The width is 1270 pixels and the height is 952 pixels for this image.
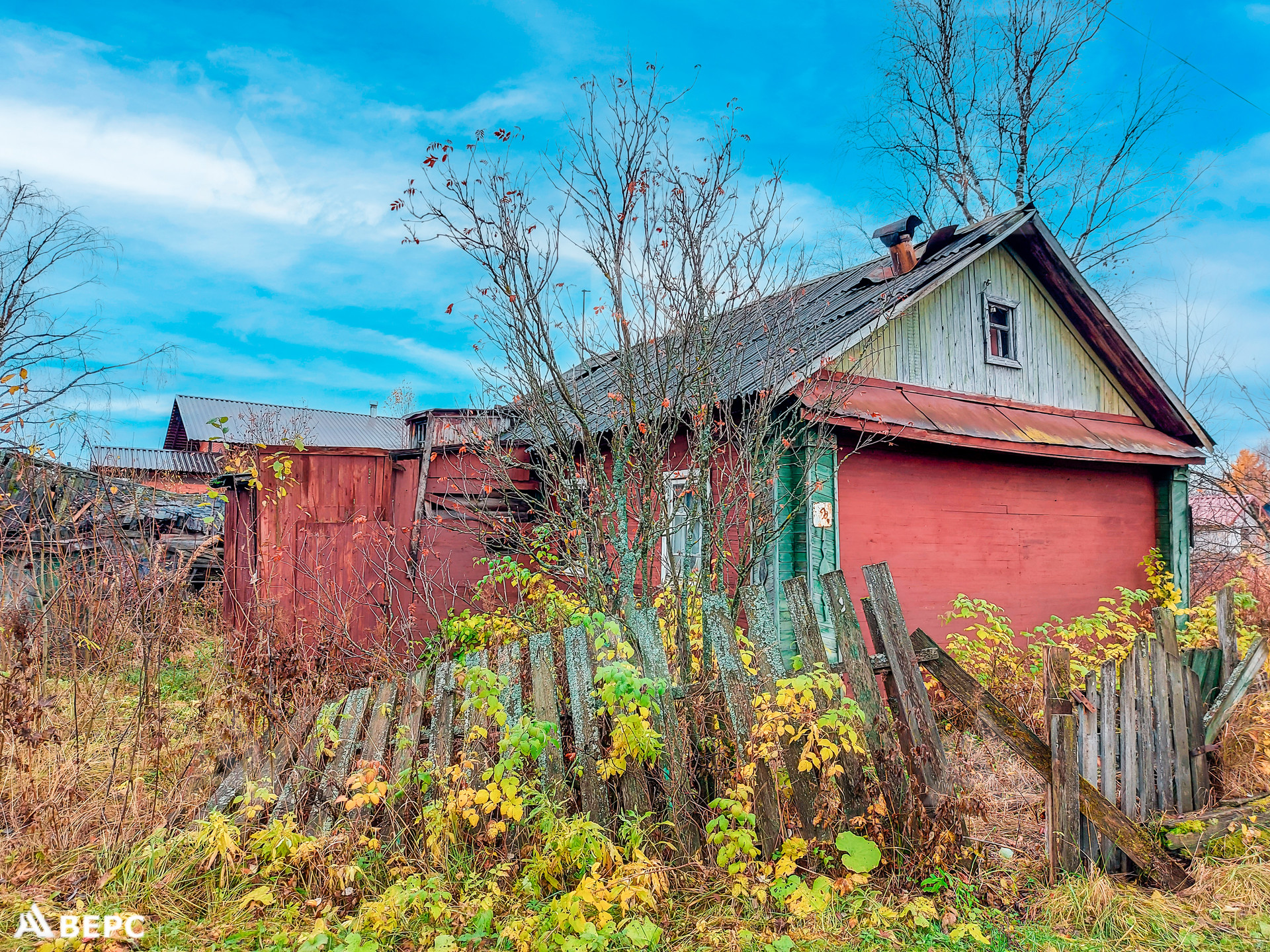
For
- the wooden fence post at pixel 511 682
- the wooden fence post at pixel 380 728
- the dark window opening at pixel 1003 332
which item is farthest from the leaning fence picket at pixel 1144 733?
the dark window opening at pixel 1003 332

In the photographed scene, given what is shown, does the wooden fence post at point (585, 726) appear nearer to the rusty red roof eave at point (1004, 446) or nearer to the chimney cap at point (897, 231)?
the rusty red roof eave at point (1004, 446)

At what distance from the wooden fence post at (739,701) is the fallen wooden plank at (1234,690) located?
2750 mm

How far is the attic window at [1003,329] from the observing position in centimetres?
980

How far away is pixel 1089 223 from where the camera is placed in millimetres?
17656

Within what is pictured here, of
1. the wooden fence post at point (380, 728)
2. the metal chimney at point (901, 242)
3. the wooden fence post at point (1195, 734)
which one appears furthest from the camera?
the metal chimney at point (901, 242)

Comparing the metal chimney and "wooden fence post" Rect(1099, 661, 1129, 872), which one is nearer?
"wooden fence post" Rect(1099, 661, 1129, 872)

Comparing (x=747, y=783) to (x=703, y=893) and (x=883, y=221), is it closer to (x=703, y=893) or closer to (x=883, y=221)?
(x=703, y=893)

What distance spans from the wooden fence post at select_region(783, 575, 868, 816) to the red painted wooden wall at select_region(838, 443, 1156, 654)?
3.86m

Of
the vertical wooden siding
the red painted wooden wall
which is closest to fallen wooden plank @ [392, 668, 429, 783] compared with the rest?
the red painted wooden wall

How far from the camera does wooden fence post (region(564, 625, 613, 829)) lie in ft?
10.9

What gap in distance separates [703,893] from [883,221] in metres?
19.4

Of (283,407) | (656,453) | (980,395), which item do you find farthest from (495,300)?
(283,407)

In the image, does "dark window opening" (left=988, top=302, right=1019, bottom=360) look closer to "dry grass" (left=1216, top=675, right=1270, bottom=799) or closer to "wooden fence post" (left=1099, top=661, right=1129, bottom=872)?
"dry grass" (left=1216, top=675, right=1270, bottom=799)

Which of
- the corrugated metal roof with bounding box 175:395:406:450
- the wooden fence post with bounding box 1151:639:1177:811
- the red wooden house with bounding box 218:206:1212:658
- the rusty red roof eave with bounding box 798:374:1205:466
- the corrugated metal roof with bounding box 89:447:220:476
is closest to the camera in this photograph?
the wooden fence post with bounding box 1151:639:1177:811
